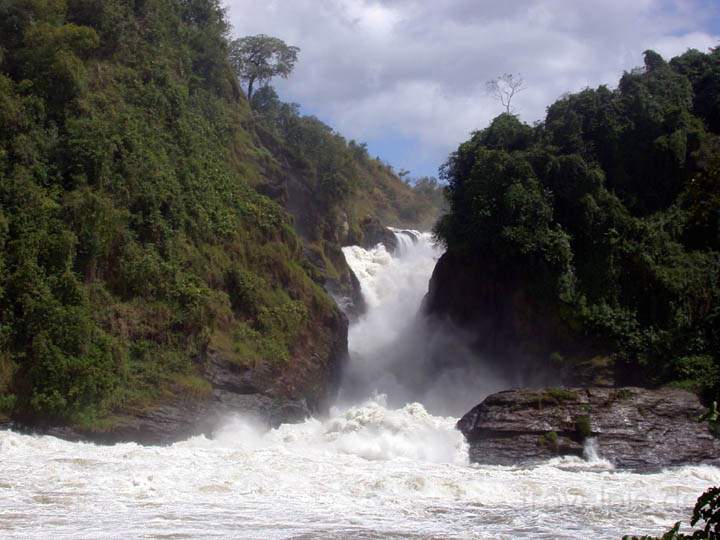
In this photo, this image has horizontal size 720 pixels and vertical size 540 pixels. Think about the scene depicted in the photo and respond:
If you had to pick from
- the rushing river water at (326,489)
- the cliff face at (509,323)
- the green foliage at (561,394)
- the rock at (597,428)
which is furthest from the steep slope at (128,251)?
the green foliage at (561,394)

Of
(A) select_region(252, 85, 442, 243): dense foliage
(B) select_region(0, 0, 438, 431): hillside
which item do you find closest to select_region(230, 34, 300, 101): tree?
(A) select_region(252, 85, 442, 243): dense foliage

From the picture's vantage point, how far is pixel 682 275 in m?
31.9

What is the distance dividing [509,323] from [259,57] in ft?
110

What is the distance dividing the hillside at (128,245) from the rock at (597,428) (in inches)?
318

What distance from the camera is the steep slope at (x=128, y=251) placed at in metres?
22.7

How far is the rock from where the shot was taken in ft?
78.8

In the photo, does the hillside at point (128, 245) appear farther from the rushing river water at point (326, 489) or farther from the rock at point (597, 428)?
the rock at point (597, 428)

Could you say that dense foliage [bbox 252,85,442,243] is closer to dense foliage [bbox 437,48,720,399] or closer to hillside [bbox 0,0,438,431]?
hillside [bbox 0,0,438,431]

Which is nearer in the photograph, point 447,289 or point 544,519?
point 544,519

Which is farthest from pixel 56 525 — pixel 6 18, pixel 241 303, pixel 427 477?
pixel 6 18

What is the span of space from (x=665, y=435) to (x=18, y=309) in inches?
770

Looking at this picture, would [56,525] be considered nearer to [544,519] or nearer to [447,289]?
[544,519]

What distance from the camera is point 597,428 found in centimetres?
2464

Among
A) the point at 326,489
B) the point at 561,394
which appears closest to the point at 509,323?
the point at 561,394
